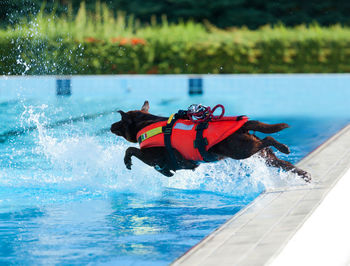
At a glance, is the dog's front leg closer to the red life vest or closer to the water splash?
the red life vest

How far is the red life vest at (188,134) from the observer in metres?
4.25

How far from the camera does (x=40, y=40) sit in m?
14.2

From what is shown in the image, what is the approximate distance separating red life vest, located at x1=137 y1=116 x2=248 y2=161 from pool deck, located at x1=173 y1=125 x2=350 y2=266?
558 millimetres

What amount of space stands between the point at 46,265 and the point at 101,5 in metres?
20.2

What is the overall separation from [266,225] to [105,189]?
2.25 meters

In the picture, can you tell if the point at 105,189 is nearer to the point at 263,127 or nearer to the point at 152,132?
the point at 152,132

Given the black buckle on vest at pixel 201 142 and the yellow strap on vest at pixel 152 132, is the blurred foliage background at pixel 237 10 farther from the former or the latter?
the black buckle on vest at pixel 201 142

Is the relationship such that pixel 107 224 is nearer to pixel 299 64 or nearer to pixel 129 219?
pixel 129 219

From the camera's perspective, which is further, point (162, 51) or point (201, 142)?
point (162, 51)

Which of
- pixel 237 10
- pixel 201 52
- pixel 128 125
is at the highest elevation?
pixel 237 10

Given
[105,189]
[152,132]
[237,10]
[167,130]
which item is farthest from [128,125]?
[237,10]

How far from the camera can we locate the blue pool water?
11.5ft

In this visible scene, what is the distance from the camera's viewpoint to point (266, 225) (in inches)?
128

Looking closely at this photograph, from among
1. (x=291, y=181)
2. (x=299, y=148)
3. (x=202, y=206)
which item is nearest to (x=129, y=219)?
(x=202, y=206)
